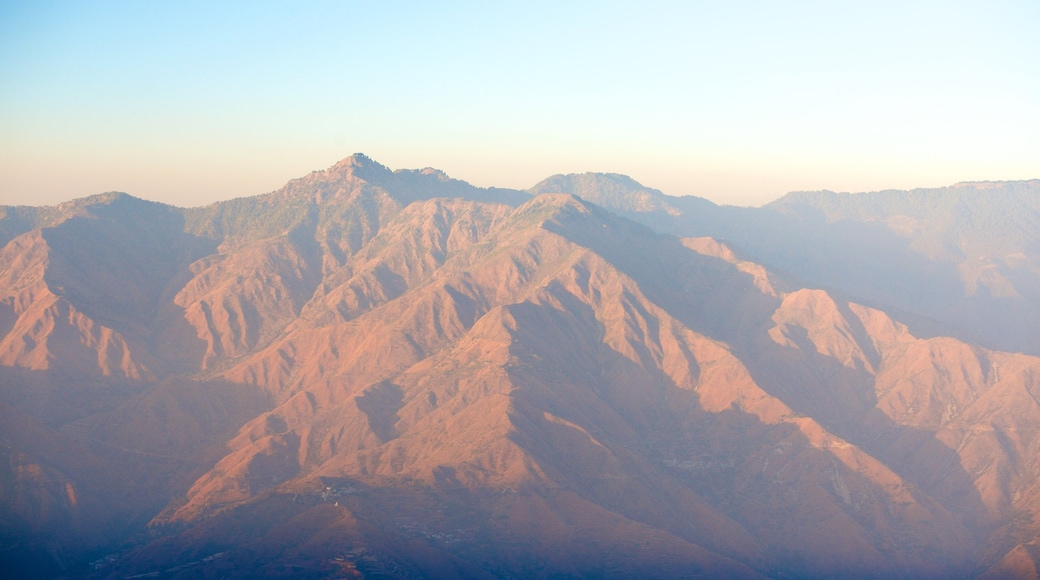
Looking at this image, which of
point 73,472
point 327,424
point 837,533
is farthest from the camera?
point 327,424

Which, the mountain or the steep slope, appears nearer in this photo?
the mountain

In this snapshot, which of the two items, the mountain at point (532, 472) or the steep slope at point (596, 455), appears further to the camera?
the steep slope at point (596, 455)

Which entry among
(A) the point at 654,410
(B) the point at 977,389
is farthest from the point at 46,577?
(B) the point at 977,389

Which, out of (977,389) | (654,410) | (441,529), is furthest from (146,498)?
(977,389)

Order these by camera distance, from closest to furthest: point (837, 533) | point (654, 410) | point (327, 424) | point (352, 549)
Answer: point (352, 549)
point (837, 533)
point (327, 424)
point (654, 410)

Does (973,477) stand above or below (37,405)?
below

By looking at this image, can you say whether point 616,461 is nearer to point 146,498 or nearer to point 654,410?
point 654,410

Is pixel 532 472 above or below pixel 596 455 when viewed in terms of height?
above

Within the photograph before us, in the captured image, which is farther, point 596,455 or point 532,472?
point 596,455

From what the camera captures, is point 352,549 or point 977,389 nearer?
point 352,549
